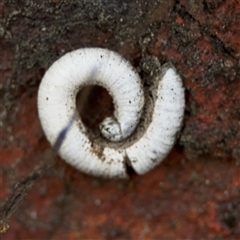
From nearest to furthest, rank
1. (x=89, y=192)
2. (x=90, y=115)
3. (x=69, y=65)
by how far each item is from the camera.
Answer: (x=69, y=65)
(x=90, y=115)
(x=89, y=192)

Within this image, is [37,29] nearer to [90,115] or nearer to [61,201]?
[90,115]

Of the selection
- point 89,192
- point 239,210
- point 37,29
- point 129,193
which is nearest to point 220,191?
point 239,210

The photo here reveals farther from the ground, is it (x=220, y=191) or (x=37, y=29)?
(x=37, y=29)
